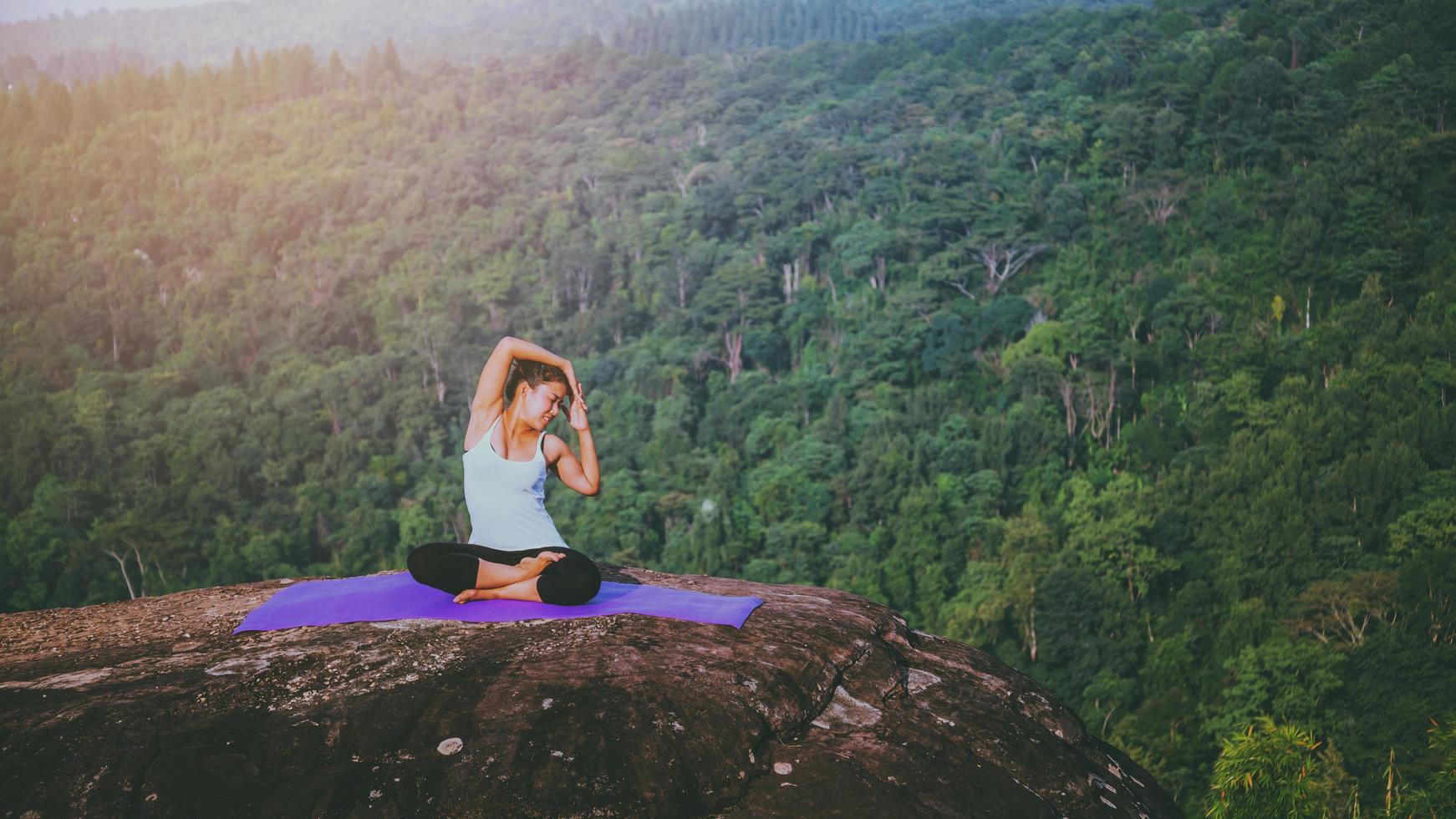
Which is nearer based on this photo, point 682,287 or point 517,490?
point 517,490

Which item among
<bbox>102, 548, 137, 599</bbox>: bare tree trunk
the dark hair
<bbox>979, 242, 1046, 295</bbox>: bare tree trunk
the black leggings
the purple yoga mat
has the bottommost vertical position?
<bbox>102, 548, 137, 599</bbox>: bare tree trunk

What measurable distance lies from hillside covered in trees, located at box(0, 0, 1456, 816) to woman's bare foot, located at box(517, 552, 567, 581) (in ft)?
41.8

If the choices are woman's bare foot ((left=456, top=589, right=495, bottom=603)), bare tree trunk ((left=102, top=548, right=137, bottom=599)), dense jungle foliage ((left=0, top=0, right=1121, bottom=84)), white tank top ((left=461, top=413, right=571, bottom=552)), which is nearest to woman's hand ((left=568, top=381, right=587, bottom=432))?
white tank top ((left=461, top=413, right=571, bottom=552))

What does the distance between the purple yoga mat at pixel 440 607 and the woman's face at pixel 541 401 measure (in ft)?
2.55

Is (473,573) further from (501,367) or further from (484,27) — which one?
(484,27)

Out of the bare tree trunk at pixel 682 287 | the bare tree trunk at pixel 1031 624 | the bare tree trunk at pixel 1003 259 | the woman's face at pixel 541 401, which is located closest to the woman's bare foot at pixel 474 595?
the woman's face at pixel 541 401

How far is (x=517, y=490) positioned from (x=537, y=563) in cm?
38

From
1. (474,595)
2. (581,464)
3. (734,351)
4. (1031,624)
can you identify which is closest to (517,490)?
(581,464)

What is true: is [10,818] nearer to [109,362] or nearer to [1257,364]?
[1257,364]

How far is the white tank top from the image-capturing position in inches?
191

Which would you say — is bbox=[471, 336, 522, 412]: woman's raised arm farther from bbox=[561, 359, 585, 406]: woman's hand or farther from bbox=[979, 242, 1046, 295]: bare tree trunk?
bbox=[979, 242, 1046, 295]: bare tree trunk

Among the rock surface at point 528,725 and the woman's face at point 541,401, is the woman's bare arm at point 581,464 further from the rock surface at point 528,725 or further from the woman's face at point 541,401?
the rock surface at point 528,725

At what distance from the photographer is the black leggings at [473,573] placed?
15.2ft

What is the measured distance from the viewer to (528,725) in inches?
145
